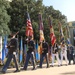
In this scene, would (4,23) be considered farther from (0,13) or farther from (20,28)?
(20,28)

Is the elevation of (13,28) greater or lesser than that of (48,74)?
greater

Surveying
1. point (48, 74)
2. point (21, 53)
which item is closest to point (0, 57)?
point (21, 53)

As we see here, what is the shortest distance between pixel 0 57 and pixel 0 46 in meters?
0.73

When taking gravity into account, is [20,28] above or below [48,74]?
above

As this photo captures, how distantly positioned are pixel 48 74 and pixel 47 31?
19639 millimetres

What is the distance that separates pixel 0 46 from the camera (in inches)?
656

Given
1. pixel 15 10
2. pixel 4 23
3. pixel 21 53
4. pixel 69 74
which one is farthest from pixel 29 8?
pixel 69 74

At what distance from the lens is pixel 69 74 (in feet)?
39.0

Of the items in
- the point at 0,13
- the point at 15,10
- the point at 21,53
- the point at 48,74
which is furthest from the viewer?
the point at 15,10

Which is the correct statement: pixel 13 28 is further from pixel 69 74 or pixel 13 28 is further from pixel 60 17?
pixel 69 74

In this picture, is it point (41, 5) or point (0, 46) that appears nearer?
point (0, 46)

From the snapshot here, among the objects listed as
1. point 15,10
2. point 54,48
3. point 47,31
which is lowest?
point 54,48

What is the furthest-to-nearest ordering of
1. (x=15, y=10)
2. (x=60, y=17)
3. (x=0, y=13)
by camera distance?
1. (x=60, y=17)
2. (x=15, y=10)
3. (x=0, y=13)

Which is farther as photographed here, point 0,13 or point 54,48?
point 0,13
